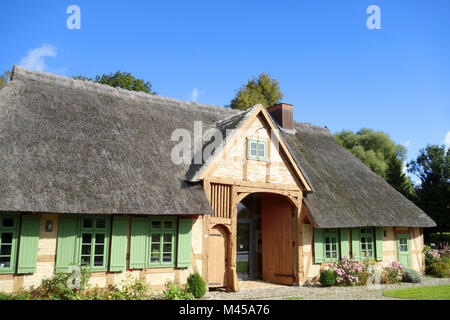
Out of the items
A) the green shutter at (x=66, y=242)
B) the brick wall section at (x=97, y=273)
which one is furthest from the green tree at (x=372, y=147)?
the green shutter at (x=66, y=242)

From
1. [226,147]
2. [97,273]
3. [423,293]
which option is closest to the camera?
[97,273]

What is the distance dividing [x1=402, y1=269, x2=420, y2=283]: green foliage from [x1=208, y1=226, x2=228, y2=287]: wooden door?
779cm

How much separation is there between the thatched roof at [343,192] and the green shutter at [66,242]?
25.8ft

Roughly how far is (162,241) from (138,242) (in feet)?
2.41

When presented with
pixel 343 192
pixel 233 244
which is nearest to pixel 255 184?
pixel 233 244

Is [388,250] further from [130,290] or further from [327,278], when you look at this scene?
[130,290]

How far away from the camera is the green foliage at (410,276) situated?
1520 centimetres

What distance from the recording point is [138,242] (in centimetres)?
1093

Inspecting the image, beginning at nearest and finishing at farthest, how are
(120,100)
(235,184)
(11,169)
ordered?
(11,169) < (235,184) < (120,100)

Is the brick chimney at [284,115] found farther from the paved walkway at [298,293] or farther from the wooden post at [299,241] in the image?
the paved walkway at [298,293]

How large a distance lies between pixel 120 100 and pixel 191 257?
21.1 ft
